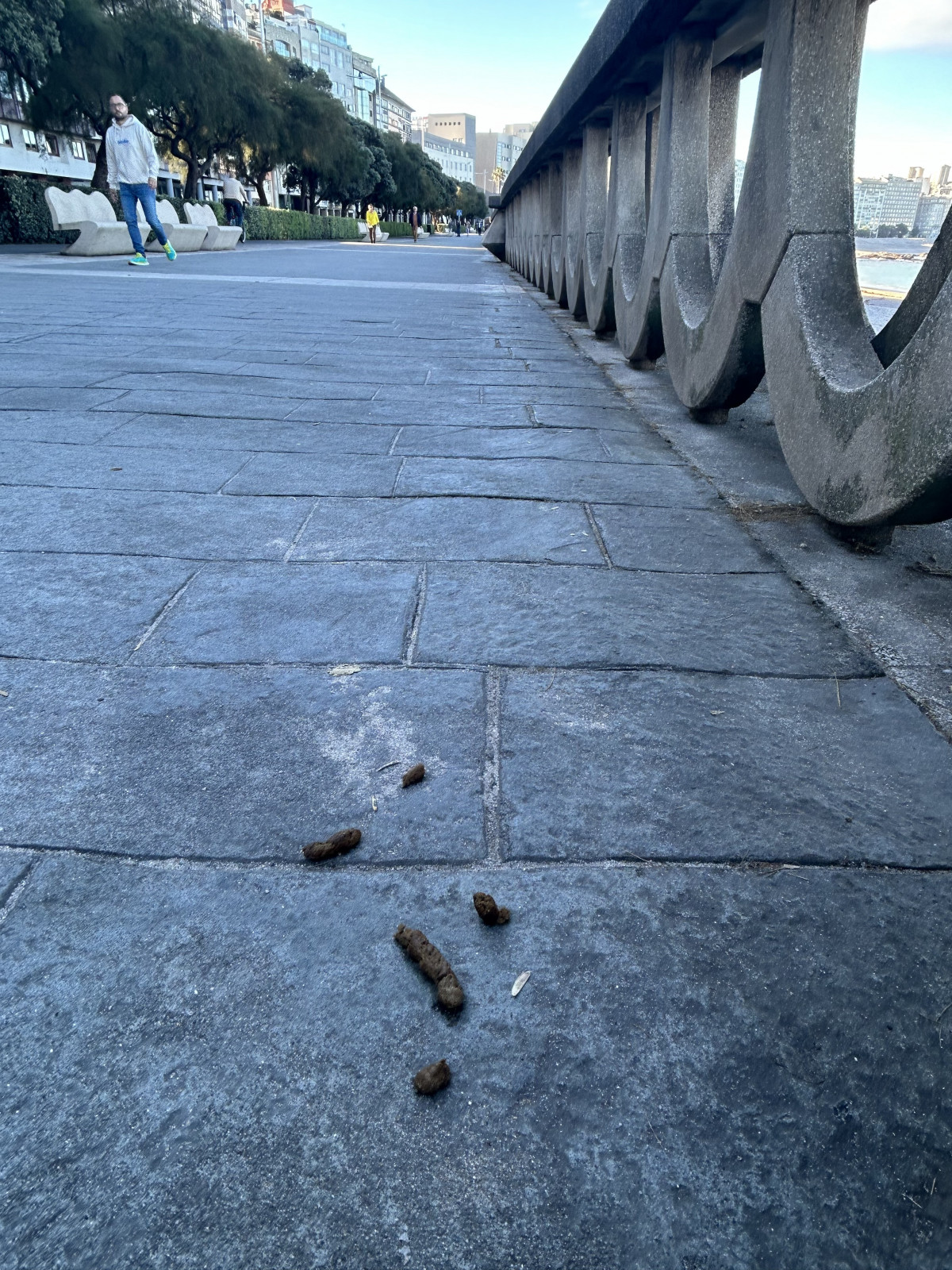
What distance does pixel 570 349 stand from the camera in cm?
659

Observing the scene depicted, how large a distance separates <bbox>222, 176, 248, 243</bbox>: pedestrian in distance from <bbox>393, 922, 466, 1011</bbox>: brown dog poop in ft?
94.9

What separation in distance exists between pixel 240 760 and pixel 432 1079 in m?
0.74

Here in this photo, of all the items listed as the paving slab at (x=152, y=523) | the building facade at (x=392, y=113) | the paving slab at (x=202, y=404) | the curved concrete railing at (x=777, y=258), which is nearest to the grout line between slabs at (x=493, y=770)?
the paving slab at (x=152, y=523)

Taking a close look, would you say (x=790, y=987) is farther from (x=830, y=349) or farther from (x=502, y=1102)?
(x=830, y=349)

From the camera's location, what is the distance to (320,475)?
317 cm

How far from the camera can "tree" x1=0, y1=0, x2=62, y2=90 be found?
2284 centimetres

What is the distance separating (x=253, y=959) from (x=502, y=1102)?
376 millimetres

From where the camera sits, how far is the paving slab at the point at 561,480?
9.84 feet

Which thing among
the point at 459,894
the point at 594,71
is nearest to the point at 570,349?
the point at 594,71

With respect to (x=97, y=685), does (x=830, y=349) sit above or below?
above

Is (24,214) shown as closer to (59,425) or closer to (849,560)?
(59,425)

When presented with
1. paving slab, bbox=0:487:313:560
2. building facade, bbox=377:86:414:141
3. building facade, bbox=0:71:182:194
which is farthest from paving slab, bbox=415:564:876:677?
building facade, bbox=377:86:414:141

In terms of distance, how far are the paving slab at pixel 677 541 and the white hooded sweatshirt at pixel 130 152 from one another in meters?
12.2

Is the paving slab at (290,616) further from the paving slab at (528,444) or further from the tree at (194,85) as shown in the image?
the tree at (194,85)
